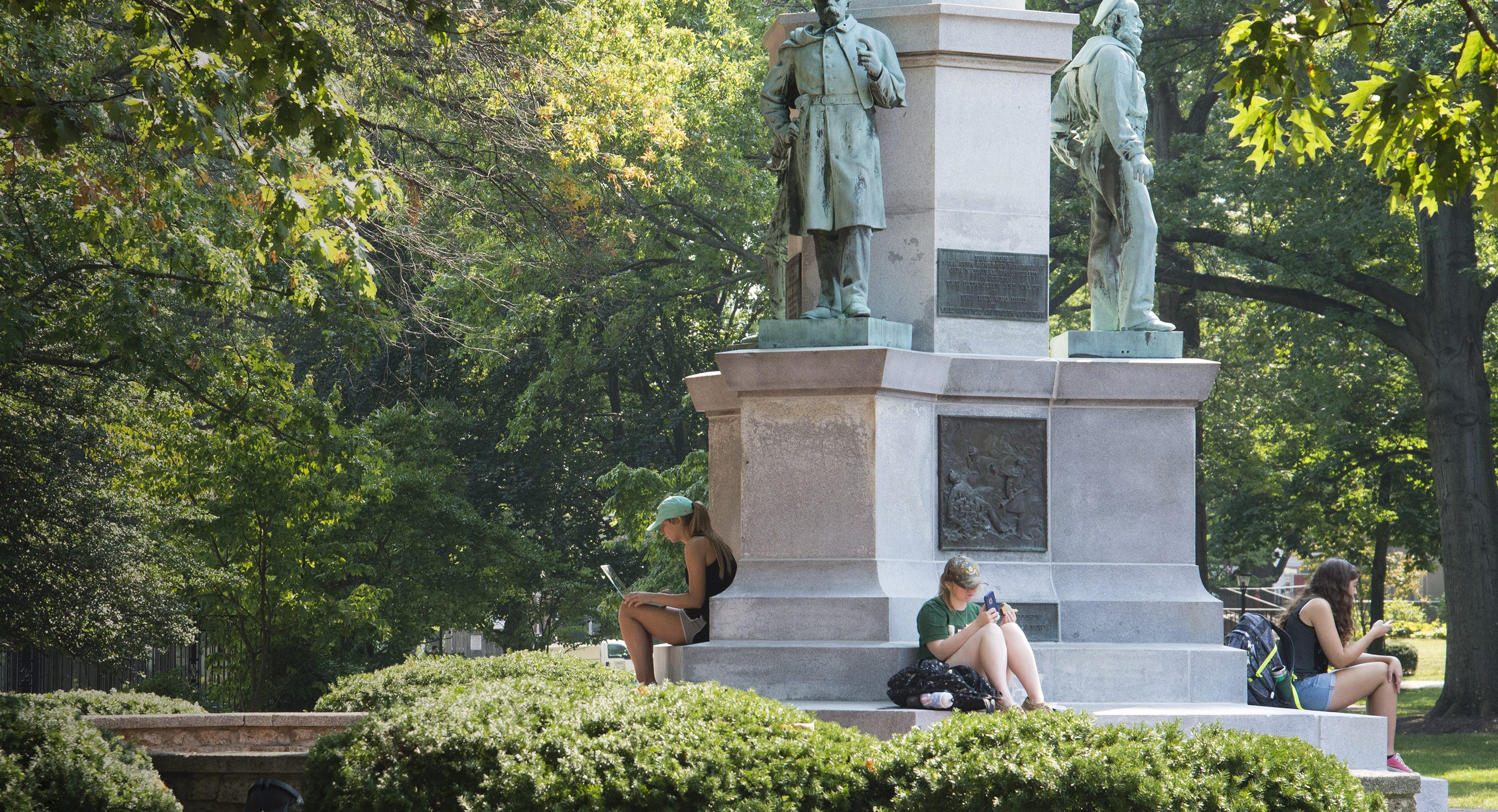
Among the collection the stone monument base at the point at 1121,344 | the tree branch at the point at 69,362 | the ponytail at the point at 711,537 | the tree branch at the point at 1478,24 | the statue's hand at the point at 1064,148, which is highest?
the statue's hand at the point at 1064,148

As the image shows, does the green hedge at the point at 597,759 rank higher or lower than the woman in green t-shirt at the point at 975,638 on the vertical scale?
lower

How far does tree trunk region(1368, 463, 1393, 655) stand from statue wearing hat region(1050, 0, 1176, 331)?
2025cm

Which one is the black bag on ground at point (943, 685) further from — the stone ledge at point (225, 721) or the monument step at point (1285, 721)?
the stone ledge at point (225, 721)

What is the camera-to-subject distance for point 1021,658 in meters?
8.16

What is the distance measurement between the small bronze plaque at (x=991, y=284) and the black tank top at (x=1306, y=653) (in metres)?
2.42

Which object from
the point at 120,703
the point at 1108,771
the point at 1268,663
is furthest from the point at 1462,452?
the point at 1108,771

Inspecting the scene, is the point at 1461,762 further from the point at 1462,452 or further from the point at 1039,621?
the point at 1039,621

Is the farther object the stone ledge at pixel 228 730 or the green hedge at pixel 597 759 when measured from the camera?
the stone ledge at pixel 228 730

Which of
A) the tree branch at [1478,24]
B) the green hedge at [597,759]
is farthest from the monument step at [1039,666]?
the tree branch at [1478,24]

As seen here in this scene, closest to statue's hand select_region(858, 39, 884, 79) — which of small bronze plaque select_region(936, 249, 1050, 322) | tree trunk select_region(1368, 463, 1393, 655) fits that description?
small bronze plaque select_region(936, 249, 1050, 322)

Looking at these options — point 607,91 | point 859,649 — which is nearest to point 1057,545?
point 859,649

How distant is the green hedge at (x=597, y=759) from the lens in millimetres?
6133

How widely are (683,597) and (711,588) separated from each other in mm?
182

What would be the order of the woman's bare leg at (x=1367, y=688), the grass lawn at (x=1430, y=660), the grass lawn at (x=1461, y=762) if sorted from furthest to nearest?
the grass lawn at (x=1430, y=660) → the grass lawn at (x=1461, y=762) → the woman's bare leg at (x=1367, y=688)
